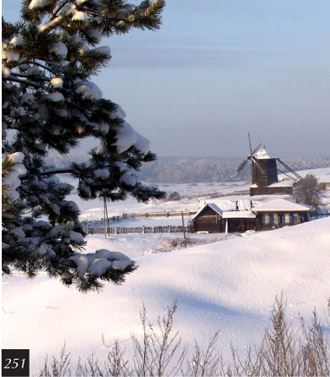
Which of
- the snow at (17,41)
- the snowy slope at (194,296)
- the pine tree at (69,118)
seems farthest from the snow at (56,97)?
the snowy slope at (194,296)

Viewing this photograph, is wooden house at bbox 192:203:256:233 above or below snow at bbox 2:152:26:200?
below

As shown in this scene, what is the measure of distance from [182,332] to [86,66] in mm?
6700

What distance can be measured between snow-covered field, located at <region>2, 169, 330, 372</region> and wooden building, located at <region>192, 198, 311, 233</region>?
85.4 ft

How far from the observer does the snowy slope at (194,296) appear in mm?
10828

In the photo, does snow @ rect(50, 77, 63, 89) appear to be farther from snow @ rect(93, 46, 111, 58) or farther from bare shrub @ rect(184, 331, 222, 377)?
bare shrub @ rect(184, 331, 222, 377)

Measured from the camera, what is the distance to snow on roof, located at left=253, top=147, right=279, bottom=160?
188ft

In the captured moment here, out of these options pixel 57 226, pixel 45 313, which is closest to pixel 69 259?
pixel 57 226

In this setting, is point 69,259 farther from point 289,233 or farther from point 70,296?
point 289,233

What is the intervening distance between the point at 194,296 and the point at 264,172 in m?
46.2

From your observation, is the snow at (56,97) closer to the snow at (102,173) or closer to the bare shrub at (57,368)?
the snow at (102,173)

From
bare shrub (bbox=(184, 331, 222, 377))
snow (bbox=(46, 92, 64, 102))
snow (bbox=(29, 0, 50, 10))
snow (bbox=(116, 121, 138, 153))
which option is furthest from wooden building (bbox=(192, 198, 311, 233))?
snow (bbox=(29, 0, 50, 10))

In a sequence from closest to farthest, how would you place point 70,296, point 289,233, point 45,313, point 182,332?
point 182,332 < point 45,313 < point 70,296 < point 289,233

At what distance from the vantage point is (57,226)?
529cm

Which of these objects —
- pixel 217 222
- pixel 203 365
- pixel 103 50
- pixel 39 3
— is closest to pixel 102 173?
pixel 103 50
